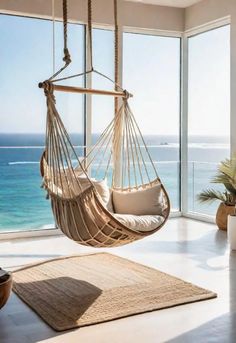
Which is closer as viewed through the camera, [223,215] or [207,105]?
[223,215]

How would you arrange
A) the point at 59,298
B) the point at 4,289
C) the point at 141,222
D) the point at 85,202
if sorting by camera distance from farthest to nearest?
the point at 141,222 < the point at 85,202 < the point at 59,298 < the point at 4,289

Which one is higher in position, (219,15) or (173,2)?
(173,2)

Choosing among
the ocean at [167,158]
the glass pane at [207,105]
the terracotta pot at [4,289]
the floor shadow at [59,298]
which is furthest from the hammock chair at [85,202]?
the glass pane at [207,105]

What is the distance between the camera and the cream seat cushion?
3.78 metres

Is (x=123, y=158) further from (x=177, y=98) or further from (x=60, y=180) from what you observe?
(x=60, y=180)

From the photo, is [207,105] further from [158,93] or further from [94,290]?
[94,290]

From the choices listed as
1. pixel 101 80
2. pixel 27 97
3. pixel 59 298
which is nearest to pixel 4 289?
pixel 59 298

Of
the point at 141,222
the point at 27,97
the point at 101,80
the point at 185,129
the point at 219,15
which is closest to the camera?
the point at 141,222

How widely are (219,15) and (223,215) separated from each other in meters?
2.34

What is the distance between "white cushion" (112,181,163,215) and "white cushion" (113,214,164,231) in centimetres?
23

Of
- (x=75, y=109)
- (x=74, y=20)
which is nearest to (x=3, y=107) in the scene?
(x=75, y=109)

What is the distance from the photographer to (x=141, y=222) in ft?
12.6

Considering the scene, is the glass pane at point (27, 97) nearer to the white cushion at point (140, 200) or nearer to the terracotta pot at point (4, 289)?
the white cushion at point (140, 200)

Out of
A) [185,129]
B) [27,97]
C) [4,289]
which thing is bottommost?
[4,289]
